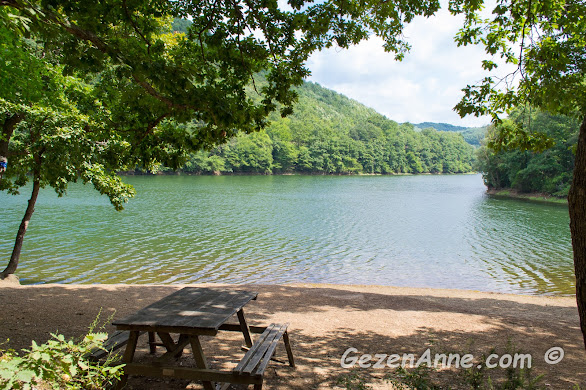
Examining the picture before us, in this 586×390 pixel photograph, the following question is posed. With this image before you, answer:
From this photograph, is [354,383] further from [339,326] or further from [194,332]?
[339,326]

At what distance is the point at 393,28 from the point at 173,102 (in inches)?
238

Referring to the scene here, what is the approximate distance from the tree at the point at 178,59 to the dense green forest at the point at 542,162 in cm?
3461

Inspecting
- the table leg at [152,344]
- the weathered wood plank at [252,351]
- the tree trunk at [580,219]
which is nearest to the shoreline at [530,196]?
the tree trunk at [580,219]

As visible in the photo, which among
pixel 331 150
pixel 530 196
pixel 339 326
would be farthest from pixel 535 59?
pixel 331 150

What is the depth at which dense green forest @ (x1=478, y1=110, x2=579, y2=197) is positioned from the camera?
130ft

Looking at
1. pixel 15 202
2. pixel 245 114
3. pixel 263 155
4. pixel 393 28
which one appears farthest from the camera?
pixel 263 155

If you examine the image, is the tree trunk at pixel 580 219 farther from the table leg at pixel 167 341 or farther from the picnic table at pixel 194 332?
the table leg at pixel 167 341

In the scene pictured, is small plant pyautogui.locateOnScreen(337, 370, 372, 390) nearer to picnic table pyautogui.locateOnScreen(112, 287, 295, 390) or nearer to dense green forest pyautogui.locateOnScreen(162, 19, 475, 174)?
picnic table pyautogui.locateOnScreen(112, 287, 295, 390)

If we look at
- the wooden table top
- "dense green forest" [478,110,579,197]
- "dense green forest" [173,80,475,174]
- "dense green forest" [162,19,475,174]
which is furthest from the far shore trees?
"dense green forest" [162,19,475,174]

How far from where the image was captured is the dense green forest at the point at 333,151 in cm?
9356

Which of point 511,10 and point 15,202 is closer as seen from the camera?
point 511,10

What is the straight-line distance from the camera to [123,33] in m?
7.79

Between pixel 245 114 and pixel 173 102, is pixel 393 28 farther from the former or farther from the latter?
pixel 173 102

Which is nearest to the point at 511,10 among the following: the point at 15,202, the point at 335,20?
the point at 335,20
